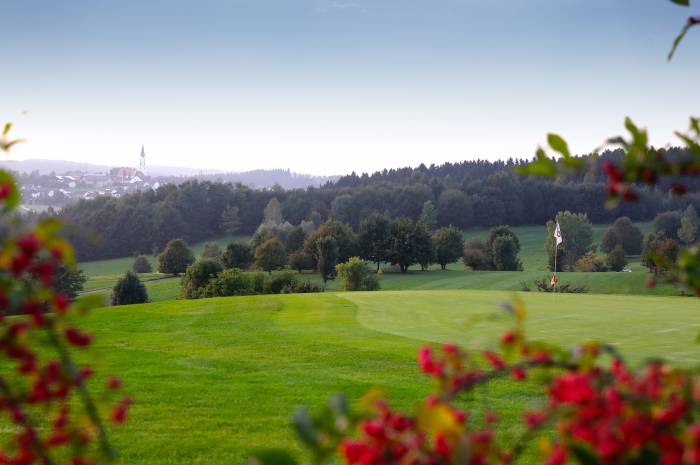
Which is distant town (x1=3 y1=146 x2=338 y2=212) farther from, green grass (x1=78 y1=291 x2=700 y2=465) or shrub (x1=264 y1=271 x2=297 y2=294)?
green grass (x1=78 y1=291 x2=700 y2=465)

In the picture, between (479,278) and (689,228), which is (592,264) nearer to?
(479,278)

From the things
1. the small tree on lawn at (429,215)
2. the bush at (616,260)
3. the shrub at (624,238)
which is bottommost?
the bush at (616,260)

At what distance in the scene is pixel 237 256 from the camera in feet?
182

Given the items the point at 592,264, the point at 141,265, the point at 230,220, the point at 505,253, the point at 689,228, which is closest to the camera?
the point at 592,264

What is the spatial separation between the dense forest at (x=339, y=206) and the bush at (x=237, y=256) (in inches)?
772

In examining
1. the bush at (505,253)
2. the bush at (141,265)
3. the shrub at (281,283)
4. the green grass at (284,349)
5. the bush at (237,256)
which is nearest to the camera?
the green grass at (284,349)

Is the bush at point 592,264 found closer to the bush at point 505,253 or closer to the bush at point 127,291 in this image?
the bush at point 505,253

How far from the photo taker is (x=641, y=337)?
13.6 metres

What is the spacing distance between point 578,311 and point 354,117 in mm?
64332

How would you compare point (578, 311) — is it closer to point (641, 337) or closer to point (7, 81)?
point (641, 337)

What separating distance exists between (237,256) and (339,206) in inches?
907

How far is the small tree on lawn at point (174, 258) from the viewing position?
2382 inches

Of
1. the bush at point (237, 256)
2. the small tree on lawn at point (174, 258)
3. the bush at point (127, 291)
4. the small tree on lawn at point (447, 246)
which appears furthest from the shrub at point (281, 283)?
the small tree on lawn at point (447, 246)

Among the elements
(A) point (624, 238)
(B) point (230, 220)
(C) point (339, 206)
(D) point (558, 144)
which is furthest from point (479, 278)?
(D) point (558, 144)
